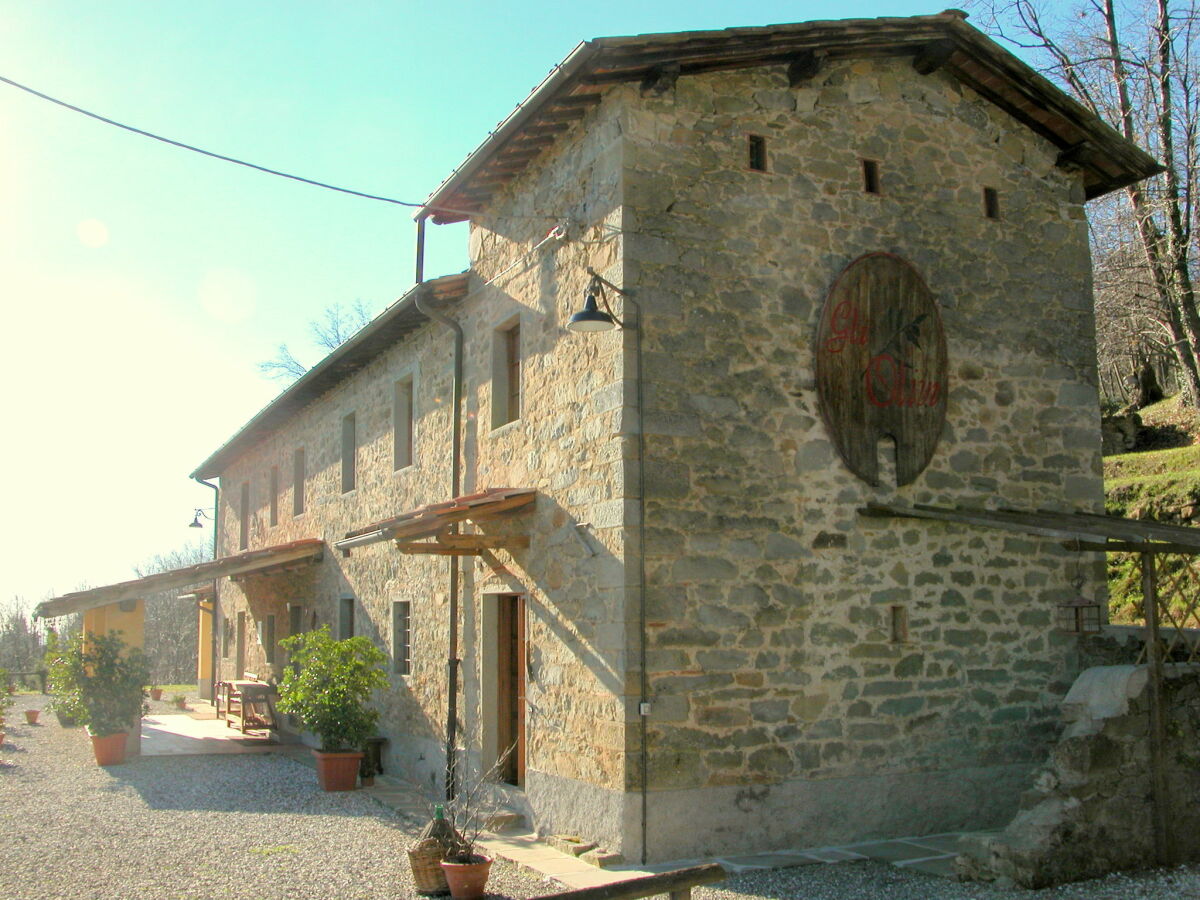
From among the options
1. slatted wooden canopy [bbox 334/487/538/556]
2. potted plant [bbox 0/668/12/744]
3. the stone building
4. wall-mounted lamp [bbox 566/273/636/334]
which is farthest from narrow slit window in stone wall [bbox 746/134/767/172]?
potted plant [bbox 0/668/12/744]

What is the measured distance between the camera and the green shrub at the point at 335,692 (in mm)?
10891

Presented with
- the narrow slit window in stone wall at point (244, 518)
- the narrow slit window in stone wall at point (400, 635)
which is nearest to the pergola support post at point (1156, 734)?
the narrow slit window in stone wall at point (400, 635)

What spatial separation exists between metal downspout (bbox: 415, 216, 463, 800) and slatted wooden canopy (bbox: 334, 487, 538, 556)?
3.13ft

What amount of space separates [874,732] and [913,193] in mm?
4337

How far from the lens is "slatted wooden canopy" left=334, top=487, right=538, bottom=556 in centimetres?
829

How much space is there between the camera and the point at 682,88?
7852mm

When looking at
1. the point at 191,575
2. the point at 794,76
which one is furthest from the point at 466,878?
the point at 191,575

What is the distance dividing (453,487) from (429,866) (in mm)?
4623

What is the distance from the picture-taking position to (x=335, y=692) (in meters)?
11.0

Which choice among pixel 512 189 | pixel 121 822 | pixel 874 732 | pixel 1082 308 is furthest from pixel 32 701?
pixel 1082 308

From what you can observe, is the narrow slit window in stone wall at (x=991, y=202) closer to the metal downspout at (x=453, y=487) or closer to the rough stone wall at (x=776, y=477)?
the rough stone wall at (x=776, y=477)

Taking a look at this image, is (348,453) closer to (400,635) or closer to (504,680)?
(400,635)

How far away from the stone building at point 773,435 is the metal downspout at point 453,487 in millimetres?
83

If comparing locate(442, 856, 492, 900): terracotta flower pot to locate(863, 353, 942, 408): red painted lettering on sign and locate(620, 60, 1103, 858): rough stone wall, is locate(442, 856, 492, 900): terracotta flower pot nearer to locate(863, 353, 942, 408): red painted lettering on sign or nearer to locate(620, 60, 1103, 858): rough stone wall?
locate(620, 60, 1103, 858): rough stone wall
